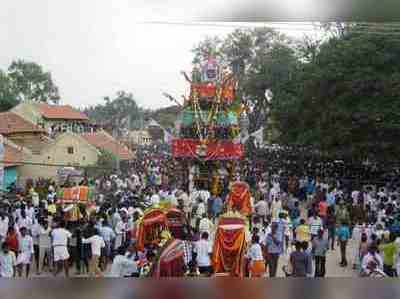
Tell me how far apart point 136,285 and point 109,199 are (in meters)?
6.26

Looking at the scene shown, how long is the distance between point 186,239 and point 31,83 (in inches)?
191

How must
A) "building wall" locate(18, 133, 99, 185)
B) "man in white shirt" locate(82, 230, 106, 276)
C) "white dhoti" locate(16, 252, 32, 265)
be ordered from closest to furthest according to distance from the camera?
"white dhoti" locate(16, 252, 32, 265) < "man in white shirt" locate(82, 230, 106, 276) < "building wall" locate(18, 133, 99, 185)

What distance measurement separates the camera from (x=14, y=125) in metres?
10.5

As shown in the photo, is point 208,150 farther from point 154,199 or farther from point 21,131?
point 154,199

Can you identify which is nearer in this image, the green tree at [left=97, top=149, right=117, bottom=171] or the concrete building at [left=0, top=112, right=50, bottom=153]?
the green tree at [left=97, top=149, right=117, bottom=171]

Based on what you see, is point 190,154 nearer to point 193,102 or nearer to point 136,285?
point 193,102

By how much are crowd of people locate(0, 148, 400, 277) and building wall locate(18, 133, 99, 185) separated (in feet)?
1.43

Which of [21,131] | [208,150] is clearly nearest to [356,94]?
[208,150]

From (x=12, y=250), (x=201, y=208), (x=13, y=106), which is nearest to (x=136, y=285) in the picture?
(x=12, y=250)

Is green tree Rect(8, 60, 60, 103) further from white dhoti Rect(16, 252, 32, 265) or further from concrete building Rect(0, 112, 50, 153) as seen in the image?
white dhoti Rect(16, 252, 32, 265)

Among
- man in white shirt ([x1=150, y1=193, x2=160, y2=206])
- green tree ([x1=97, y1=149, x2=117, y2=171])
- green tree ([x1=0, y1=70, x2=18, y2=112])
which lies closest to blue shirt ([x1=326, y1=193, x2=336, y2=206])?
man in white shirt ([x1=150, y1=193, x2=160, y2=206])

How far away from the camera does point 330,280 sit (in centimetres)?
233

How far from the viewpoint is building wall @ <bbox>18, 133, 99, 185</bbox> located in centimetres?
949

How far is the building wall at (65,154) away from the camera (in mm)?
9492
